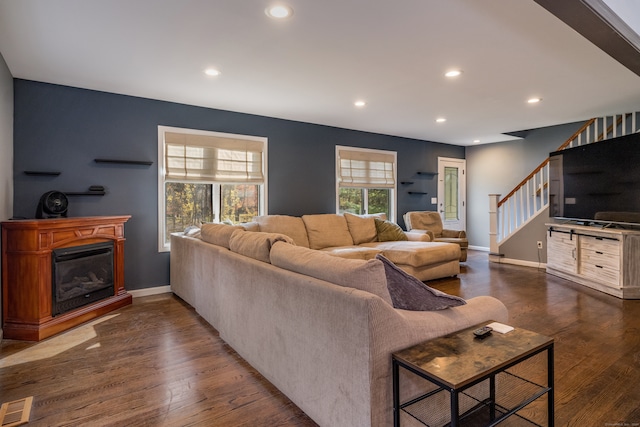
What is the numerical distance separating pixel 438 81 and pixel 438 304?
111 inches

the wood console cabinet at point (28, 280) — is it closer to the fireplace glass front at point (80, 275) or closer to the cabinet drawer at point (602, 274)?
the fireplace glass front at point (80, 275)

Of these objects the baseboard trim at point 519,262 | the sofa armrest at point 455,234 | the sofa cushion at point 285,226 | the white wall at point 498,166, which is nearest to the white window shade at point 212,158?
the sofa cushion at point 285,226

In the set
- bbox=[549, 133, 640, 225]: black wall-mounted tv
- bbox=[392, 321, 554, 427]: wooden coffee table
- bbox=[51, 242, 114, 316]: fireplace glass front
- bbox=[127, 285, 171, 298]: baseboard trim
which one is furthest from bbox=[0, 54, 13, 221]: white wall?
bbox=[549, 133, 640, 225]: black wall-mounted tv

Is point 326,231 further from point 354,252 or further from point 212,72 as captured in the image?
point 212,72

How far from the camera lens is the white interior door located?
760cm

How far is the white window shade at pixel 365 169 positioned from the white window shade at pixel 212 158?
1.60 meters

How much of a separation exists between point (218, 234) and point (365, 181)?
372 centimetres

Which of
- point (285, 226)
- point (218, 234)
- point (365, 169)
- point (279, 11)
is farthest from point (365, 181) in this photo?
point (279, 11)

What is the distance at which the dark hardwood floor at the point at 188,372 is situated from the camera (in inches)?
71.8

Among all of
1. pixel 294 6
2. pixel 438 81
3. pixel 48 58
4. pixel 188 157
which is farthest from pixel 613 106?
pixel 48 58

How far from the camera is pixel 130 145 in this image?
4043 mm

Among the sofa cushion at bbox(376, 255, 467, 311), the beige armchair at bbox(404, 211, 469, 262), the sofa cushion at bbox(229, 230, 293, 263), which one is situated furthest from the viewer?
the beige armchair at bbox(404, 211, 469, 262)

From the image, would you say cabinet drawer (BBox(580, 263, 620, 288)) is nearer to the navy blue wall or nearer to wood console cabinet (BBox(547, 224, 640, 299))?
wood console cabinet (BBox(547, 224, 640, 299))

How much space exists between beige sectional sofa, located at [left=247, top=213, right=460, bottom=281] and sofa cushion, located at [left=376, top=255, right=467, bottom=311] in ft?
8.92
